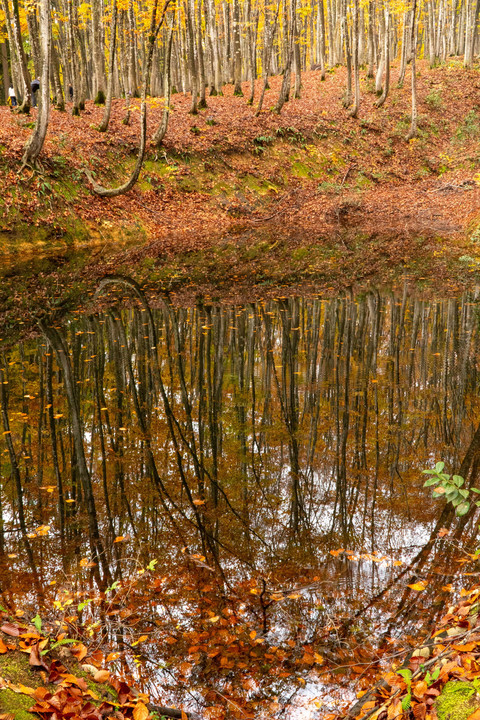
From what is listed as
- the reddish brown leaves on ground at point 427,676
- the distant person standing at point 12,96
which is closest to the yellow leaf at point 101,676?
the reddish brown leaves on ground at point 427,676

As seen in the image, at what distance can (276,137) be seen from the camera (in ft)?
78.2

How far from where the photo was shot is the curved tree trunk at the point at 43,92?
13.4 meters

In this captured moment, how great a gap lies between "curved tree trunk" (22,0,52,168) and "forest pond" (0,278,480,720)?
888cm

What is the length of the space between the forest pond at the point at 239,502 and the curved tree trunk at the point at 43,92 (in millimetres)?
8878

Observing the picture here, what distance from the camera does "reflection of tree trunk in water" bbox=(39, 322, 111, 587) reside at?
13.4 ft

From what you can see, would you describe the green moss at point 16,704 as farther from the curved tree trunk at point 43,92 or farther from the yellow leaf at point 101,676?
the curved tree trunk at point 43,92

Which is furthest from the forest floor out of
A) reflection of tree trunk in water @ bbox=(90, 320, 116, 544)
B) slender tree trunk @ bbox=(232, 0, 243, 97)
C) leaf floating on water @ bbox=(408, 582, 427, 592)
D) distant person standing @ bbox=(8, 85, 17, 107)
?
leaf floating on water @ bbox=(408, 582, 427, 592)

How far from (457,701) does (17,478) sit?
14.0ft

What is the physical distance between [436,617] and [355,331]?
5.93 meters

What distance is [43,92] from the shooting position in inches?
565

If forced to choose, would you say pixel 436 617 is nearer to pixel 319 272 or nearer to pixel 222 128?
pixel 319 272

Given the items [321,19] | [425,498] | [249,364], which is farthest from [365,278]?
[321,19]

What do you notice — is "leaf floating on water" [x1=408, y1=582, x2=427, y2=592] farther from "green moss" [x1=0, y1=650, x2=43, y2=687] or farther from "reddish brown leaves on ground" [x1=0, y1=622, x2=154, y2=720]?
"green moss" [x1=0, y1=650, x2=43, y2=687]

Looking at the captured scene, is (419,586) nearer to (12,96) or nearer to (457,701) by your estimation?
(457,701)
